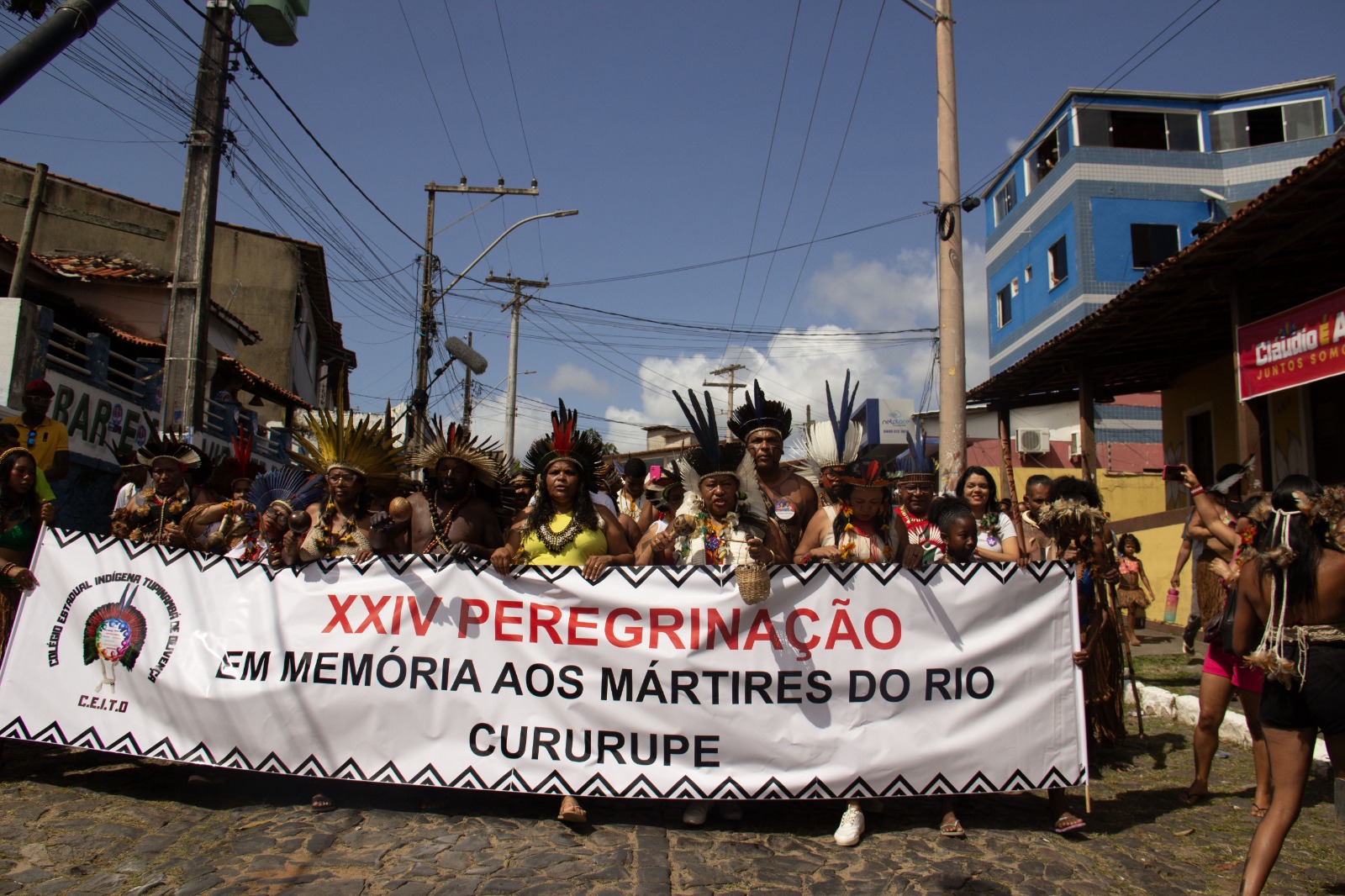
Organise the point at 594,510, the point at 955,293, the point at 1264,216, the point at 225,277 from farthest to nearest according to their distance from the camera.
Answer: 1. the point at 225,277
2. the point at 955,293
3. the point at 1264,216
4. the point at 594,510

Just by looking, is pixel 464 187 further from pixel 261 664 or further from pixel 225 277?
pixel 261 664

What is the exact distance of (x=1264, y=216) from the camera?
27.3 feet

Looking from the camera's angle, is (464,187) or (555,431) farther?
(464,187)

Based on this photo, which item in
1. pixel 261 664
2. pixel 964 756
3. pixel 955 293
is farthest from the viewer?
pixel 955 293

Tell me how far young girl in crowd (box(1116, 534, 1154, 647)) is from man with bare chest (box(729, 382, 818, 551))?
683 centimetres

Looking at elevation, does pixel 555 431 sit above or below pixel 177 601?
above

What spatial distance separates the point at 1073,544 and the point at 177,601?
4.87m

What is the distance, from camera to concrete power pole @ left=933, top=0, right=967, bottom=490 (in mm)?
9539

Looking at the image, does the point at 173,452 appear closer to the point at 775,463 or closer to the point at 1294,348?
the point at 775,463

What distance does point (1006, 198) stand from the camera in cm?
2852

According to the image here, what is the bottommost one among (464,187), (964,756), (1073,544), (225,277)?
(964,756)

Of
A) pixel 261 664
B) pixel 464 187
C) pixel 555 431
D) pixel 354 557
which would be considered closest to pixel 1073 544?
pixel 555 431

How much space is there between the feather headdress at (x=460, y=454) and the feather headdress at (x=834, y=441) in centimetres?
193

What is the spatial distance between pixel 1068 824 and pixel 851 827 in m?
1.02
